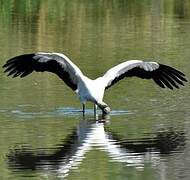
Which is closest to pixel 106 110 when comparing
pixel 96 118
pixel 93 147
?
pixel 96 118

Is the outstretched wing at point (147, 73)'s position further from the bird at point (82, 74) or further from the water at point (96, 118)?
the water at point (96, 118)

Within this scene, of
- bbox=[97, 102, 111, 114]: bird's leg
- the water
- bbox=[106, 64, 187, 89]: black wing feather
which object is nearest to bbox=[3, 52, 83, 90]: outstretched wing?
the water

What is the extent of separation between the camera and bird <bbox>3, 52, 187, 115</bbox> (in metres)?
14.0

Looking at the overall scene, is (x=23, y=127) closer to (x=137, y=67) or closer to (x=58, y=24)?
(x=137, y=67)

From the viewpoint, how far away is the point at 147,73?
581 inches

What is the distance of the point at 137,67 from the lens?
14.5m

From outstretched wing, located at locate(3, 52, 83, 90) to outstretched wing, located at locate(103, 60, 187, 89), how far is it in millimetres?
432

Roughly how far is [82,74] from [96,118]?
0.79 meters

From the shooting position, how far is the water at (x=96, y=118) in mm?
10547

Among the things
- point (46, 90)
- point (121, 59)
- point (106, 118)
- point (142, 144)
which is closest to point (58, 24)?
point (121, 59)

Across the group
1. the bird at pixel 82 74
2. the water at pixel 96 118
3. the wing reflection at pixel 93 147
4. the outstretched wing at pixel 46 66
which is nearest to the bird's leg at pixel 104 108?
the bird at pixel 82 74

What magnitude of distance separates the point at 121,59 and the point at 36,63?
5.47 m

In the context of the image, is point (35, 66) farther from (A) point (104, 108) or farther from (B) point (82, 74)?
(A) point (104, 108)

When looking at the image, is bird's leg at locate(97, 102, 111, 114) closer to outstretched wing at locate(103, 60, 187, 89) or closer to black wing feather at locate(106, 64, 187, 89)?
outstretched wing at locate(103, 60, 187, 89)
